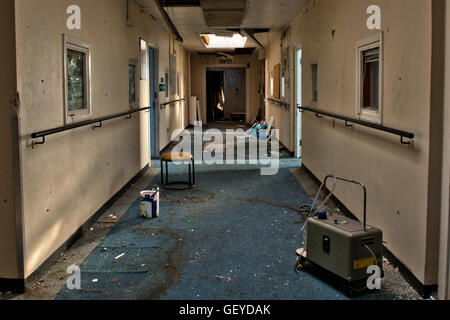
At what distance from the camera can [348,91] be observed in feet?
14.4

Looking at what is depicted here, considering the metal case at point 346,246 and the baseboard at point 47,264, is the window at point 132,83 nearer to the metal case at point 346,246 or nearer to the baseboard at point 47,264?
the baseboard at point 47,264

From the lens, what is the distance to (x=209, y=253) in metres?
3.54

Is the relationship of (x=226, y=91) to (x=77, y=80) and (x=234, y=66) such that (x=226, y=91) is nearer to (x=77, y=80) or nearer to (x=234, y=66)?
(x=234, y=66)

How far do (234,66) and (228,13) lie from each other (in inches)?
351

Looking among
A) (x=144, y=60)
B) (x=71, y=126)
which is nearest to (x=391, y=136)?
(x=71, y=126)

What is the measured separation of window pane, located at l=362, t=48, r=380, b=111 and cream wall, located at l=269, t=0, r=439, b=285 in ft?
0.56

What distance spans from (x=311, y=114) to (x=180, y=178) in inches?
80.5

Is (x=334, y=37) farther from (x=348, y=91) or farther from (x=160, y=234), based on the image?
(x=160, y=234)

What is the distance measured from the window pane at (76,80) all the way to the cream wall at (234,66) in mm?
11895

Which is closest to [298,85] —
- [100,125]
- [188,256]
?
[100,125]

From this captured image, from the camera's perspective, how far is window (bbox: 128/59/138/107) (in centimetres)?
605

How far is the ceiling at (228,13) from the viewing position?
6.59 metres

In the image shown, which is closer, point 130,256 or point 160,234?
point 130,256

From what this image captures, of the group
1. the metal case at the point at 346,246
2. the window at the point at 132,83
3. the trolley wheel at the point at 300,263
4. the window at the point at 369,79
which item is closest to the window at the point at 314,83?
the window at the point at 369,79
